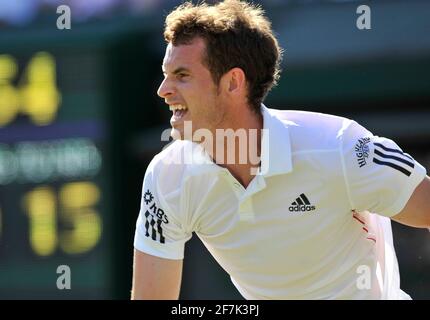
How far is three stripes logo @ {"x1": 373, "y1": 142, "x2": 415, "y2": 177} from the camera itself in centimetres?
347

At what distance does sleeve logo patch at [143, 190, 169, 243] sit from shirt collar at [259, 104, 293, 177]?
0.33 meters

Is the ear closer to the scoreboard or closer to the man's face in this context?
the man's face

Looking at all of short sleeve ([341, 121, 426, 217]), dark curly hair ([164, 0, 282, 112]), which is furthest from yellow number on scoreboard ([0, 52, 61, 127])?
short sleeve ([341, 121, 426, 217])

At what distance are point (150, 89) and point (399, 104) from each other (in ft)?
5.14

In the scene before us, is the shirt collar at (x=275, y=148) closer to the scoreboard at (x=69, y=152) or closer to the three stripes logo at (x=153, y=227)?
the three stripes logo at (x=153, y=227)

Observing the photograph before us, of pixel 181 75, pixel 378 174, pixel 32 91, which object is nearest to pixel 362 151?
pixel 378 174

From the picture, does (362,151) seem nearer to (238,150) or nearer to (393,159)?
(393,159)

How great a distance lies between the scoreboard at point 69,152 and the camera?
7105 mm

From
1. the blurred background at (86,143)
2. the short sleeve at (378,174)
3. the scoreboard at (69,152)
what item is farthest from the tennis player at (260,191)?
the scoreboard at (69,152)

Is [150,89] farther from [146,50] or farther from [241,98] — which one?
[241,98]

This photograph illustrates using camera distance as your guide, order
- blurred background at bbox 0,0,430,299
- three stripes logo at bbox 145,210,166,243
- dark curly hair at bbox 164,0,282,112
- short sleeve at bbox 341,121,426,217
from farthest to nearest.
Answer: blurred background at bbox 0,0,430,299 → dark curly hair at bbox 164,0,282,112 → three stripes logo at bbox 145,210,166,243 → short sleeve at bbox 341,121,426,217

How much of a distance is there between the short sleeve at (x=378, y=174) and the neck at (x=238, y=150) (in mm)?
305

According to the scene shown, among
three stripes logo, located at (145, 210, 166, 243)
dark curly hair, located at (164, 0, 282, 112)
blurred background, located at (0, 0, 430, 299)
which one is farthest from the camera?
blurred background, located at (0, 0, 430, 299)
